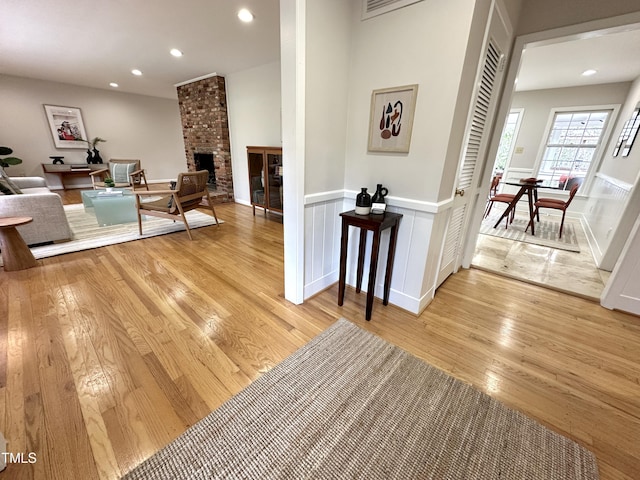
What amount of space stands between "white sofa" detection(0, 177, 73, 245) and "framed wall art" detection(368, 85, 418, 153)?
11.2 feet

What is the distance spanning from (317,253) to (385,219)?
0.64 m

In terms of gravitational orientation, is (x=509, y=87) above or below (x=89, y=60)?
below

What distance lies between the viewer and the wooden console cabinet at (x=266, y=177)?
13.0 feet

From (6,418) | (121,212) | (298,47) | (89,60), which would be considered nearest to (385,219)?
(298,47)

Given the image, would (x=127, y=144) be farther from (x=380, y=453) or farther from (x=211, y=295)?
(x=380, y=453)

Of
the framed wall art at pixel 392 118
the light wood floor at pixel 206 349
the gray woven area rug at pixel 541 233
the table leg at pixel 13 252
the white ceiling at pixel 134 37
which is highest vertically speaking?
the white ceiling at pixel 134 37

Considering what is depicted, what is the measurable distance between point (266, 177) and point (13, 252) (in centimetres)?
290

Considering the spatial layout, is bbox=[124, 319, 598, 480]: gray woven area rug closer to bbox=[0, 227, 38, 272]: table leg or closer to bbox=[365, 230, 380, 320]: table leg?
bbox=[365, 230, 380, 320]: table leg

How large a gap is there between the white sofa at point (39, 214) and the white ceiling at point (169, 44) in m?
1.85

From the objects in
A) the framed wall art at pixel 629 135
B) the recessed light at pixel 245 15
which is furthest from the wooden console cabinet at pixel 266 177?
the framed wall art at pixel 629 135

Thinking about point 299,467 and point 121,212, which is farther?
point 121,212

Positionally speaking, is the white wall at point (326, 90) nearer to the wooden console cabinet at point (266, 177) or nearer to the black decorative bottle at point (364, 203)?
the black decorative bottle at point (364, 203)

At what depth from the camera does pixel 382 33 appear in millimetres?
1565

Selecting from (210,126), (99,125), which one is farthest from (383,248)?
(99,125)
